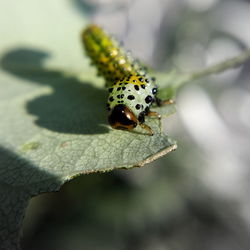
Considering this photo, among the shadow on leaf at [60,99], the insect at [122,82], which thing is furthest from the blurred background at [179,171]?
the insect at [122,82]

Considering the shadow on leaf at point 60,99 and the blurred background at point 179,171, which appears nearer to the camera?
the shadow on leaf at point 60,99

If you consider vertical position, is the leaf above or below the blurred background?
above

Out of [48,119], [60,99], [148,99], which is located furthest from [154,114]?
[60,99]

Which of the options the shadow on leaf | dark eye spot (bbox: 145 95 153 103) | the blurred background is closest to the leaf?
the shadow on leaf

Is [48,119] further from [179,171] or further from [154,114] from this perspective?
[179,171]

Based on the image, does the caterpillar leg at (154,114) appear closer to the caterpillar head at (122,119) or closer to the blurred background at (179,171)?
the caterpillar head at (122,119)

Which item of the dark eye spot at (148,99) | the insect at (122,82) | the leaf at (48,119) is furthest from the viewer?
the dark eye spot at (148,99)

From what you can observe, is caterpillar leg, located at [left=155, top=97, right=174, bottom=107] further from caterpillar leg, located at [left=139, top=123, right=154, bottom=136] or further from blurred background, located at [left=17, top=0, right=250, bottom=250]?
blurred background, located at [left=17, top=0, right=250, bottom=250]

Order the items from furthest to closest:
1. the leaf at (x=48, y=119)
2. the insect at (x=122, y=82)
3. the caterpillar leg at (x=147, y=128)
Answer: the insect at (x=122, y=82) < the caterpillar leg at (x=147, y=128) < the leaf at (x=48, y=119)
